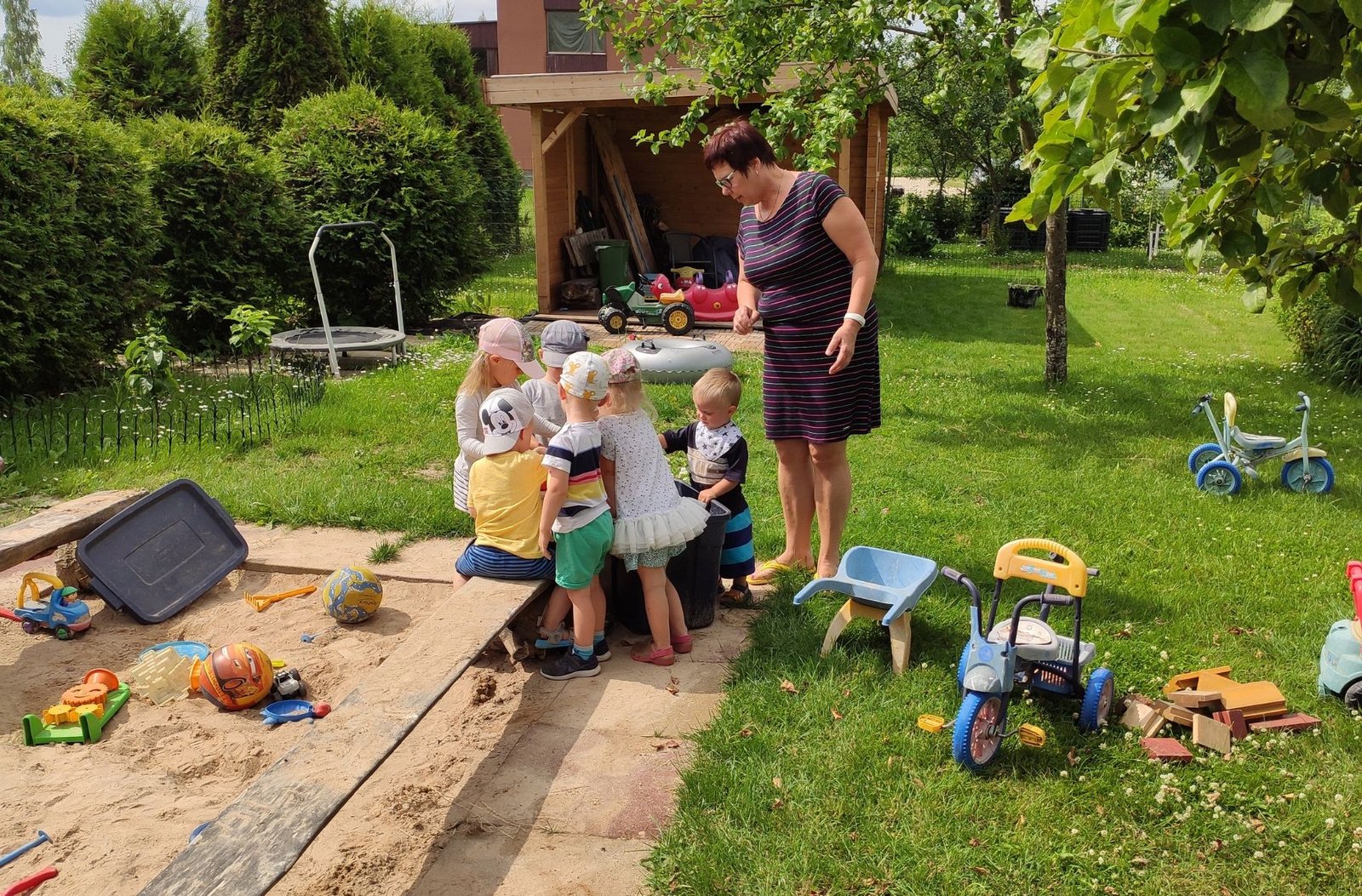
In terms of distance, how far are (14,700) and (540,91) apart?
33.9 ft

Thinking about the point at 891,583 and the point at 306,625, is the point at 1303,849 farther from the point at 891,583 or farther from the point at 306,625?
the point at 306,625

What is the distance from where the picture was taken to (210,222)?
10117 millimetres

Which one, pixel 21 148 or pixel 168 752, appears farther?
pixel 21 148

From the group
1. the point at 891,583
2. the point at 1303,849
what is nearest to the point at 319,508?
the point at 891,583

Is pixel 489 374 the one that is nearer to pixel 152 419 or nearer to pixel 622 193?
pixel 152 419

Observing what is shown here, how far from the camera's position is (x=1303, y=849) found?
9.72 feet

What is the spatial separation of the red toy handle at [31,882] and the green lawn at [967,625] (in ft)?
5.55

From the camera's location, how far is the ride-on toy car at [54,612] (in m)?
4.50

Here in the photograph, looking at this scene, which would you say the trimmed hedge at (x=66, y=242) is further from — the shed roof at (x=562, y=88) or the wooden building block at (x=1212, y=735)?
the wooden building block at (x=1212, y=735)

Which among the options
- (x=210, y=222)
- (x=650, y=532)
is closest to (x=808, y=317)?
(x=650, y=532)

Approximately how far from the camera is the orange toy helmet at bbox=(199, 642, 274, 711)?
3855 millimetres

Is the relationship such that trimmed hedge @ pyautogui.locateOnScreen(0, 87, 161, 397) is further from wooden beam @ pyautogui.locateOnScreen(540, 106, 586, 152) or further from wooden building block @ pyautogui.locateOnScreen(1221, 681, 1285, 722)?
wooden building block @ pyautogui.locateOnScreen(1221, 681, 1285, 722)

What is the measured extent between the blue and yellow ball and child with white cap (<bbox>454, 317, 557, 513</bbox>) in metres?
0.72

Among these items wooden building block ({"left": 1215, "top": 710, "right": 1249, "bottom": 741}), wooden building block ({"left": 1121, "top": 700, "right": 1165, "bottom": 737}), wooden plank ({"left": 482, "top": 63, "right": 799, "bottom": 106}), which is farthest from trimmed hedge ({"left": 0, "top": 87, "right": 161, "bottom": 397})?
wooden building block ({"left": 1215, "top": 710, "right": 1249, "bottom": 741})
